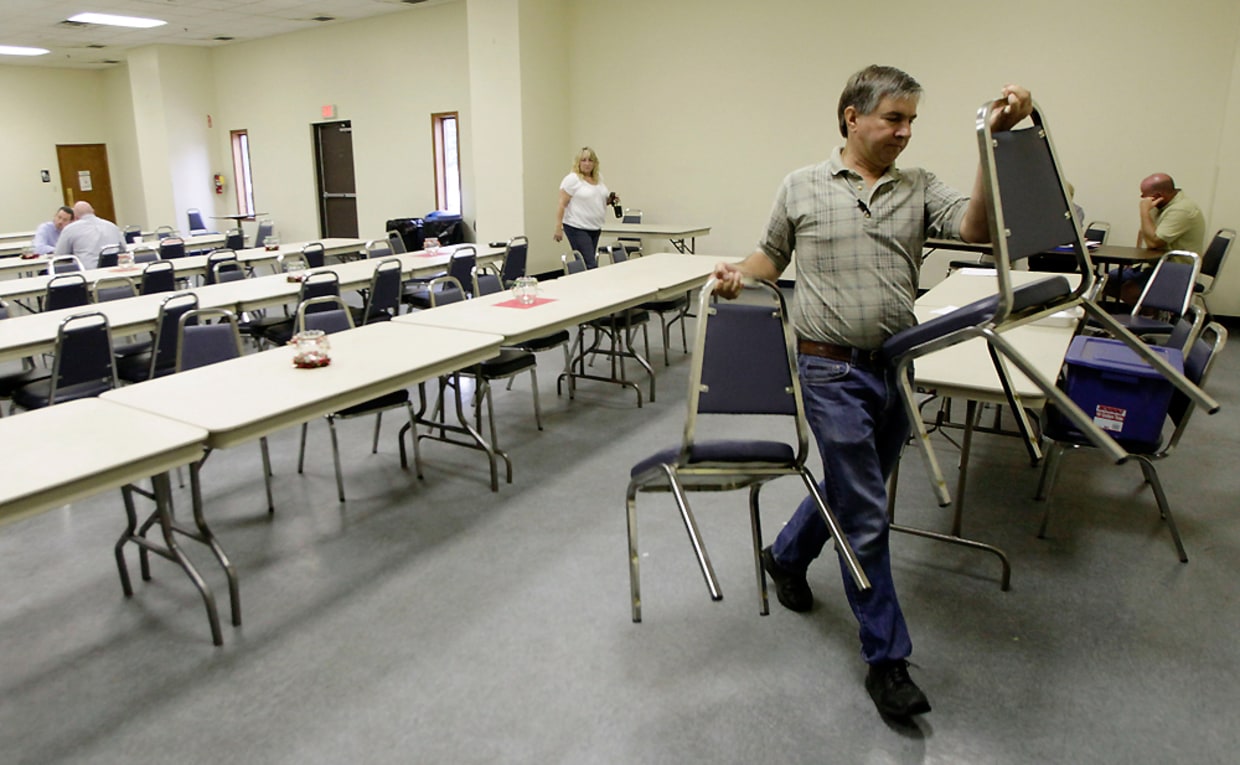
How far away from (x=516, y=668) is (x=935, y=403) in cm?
353

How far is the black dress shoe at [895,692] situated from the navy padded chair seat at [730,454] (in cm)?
61

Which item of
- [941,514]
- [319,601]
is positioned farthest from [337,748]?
[941,514]

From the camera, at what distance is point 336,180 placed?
11.9 m

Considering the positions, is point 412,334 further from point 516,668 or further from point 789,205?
point 789,205

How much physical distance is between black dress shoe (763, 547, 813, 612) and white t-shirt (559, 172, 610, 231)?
480cm

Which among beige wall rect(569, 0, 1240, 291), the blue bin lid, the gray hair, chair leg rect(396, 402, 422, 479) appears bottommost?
chair leg rect(396, 402, 422, 479)

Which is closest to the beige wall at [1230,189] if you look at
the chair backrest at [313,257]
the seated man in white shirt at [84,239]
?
the chair backrest at [313,257]

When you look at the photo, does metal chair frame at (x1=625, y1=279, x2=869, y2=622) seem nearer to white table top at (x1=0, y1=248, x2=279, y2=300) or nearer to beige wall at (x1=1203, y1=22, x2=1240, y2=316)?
white table top at (x1=0, y1=248, x2=279, y2=300)

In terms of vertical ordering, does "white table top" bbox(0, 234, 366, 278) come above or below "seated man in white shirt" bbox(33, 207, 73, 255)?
below

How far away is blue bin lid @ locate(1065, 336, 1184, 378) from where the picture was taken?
9.02 ft

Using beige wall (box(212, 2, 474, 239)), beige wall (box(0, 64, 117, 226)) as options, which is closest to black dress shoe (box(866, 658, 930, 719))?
beige wall (box(212, 2, 474, 239))

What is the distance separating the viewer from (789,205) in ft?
6.86

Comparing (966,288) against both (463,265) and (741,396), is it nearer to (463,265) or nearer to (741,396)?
(741,396)

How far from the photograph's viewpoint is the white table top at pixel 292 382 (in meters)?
2.37
